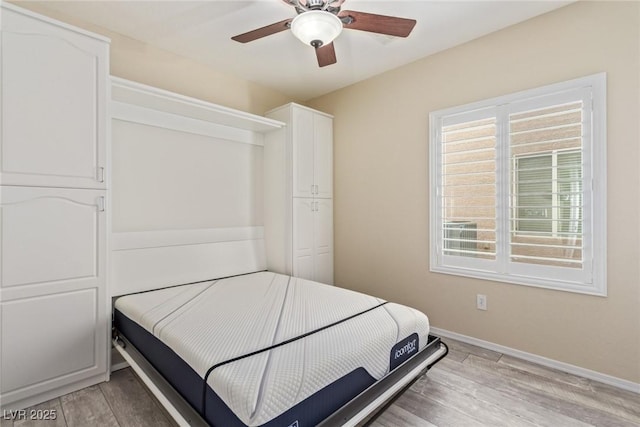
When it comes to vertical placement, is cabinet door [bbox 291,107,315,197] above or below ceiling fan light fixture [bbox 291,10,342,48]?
below

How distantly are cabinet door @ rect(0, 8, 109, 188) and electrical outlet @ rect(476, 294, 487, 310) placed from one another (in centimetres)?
307

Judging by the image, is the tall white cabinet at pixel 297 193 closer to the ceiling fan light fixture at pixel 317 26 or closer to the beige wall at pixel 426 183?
the beige wall at pixel 426 183

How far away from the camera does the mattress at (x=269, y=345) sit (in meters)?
1.24

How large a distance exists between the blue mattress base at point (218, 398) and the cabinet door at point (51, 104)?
1196 mm

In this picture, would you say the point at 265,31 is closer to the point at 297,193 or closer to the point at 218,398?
the point at 297,193

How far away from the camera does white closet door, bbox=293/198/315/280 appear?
336 centimetres

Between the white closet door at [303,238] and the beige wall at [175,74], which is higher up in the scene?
the beige wall at [175,74]

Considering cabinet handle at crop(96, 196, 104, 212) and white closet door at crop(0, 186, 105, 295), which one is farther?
cabinet handle at crop(96, 196, 104, 212)

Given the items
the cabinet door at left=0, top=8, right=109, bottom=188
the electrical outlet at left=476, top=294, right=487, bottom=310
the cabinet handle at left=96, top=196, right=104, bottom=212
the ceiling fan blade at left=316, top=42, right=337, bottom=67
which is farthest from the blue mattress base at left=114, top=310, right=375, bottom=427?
the ceiling fan blade at left=316, top=42, right=337, bottom=67

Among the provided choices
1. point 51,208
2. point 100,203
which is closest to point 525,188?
point 100,203

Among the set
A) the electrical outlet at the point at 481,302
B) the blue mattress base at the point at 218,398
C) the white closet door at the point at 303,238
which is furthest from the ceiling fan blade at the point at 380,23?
the electrical outlet at the point at 481,302

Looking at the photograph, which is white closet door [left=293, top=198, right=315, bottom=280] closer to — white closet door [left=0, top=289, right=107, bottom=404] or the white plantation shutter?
the white plantation shutter

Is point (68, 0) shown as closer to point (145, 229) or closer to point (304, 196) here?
point (145, 229)

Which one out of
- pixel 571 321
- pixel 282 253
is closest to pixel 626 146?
pixel 571 321
